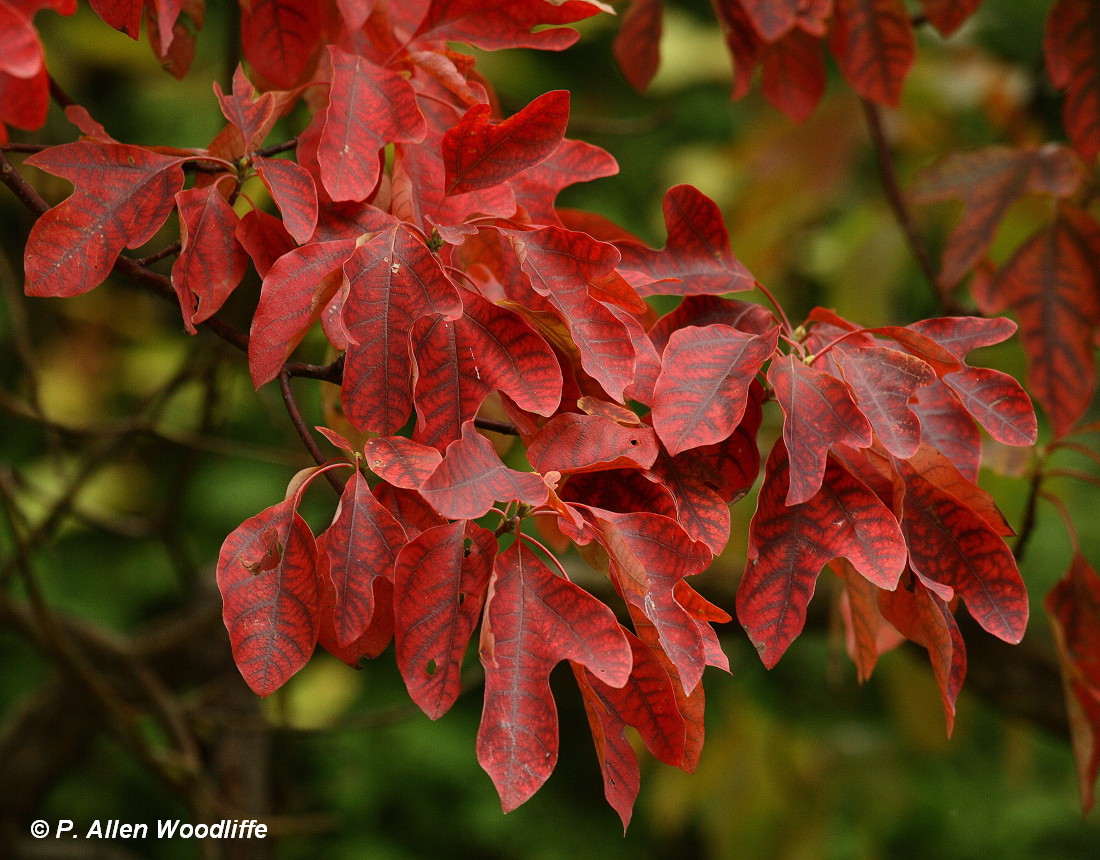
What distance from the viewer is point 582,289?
24.7 inches

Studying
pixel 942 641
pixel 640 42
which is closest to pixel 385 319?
pixel 942 641

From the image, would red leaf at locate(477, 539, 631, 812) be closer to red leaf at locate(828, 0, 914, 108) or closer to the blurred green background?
red leaf at locate(828, 0, 914, 108)

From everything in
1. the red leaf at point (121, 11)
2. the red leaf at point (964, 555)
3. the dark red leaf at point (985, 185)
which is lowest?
the dark red leaf at point (985, 185)

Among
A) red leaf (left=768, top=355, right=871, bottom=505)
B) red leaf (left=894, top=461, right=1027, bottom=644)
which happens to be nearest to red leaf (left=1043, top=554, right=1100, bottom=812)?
red leaf (left=894, top=461, right=1027, bottom=644)

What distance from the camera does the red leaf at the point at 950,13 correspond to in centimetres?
111

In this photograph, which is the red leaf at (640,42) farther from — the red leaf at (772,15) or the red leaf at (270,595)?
the red leaf at (270,595)

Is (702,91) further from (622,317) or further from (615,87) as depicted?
(622,317)

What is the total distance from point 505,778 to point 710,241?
0.43 meters

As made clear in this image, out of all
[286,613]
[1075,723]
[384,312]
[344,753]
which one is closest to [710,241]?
[384,312]

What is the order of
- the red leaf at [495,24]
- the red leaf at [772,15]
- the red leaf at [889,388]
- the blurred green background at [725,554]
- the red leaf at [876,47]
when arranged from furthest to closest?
the blurred green background at [725,554] → the red leaf at [876,47] → the red leaf at [772,15] → the red leaf at [495,24] → the red leaf at [889,388]

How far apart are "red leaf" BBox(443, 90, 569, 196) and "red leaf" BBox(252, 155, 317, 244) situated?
91 millimetres

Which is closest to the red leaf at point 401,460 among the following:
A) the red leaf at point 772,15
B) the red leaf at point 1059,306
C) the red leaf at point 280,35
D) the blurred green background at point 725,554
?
the red leaf at point 280,35

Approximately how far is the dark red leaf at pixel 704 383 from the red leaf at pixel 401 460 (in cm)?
A: 14

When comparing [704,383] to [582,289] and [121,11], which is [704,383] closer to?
[582,289]
